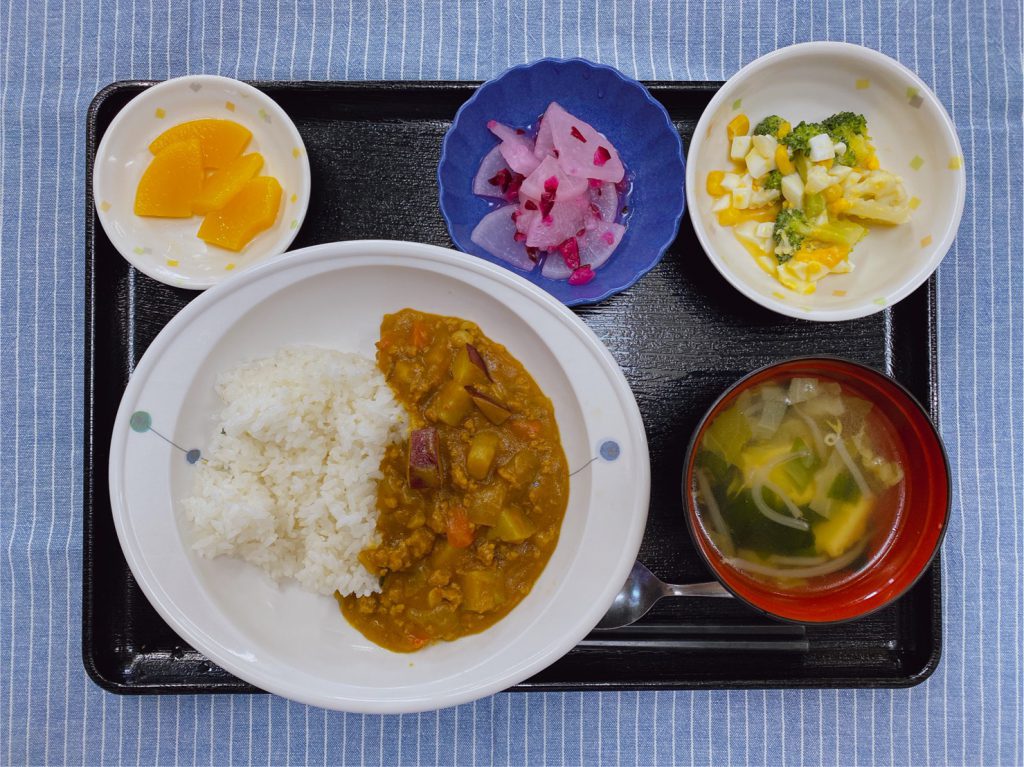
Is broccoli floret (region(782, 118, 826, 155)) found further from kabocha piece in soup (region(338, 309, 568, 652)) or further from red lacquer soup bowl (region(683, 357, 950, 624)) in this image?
kabocha piece in soup (region(338, 309, 568, 652))

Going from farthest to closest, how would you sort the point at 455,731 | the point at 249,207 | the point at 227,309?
the point at 455,731, the point at 249,207, the point at 227,309

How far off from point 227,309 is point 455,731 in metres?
1.74

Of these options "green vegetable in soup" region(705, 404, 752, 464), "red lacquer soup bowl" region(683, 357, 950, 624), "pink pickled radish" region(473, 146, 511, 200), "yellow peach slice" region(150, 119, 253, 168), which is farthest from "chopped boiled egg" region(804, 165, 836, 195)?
"yellow peach slice" region(150, 119, 253, 168)

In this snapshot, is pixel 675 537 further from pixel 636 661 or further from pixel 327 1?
pixel 327 1

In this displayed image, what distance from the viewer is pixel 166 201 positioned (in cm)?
248

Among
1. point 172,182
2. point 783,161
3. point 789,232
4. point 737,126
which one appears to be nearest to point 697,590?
point 789,232

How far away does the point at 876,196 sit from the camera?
2445mm

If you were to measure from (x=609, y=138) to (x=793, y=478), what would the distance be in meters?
1.32

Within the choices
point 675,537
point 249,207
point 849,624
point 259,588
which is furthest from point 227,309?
point 849,624

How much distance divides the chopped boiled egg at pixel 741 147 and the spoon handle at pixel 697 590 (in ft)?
4.73

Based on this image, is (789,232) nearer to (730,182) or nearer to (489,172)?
(730,182)

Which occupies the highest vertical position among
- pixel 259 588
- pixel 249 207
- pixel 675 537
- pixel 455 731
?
pixel 249 207

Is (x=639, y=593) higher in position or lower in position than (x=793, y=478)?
lower

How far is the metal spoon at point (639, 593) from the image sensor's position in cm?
246
